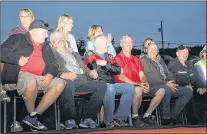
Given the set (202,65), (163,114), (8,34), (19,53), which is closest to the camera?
(19,53)

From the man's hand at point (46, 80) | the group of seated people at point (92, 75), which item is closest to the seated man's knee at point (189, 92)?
the group of seated people at point (92, 75)

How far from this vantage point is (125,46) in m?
5.55

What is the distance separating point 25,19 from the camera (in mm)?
4945

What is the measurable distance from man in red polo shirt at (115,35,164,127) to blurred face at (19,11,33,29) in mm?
1228

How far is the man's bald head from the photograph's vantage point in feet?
17.0

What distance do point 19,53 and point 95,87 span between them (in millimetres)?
955

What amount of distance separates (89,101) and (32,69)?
81 centimetres

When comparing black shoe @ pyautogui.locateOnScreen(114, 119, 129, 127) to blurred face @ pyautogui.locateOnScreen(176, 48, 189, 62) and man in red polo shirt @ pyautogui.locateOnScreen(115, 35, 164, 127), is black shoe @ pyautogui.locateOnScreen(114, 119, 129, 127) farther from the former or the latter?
blurred face @ pyautogui.locateOnScreen(176, 48, 189, 62)

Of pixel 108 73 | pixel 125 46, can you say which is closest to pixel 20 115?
pixel 108 73

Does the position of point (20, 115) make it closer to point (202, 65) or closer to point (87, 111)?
point (87, 111)

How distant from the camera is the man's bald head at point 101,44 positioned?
5176mm

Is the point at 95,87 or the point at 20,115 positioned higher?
the point at 95,87

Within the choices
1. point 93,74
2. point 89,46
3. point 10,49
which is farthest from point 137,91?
point 10,49

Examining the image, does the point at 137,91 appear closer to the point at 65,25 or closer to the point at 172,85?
the point at 172,85
